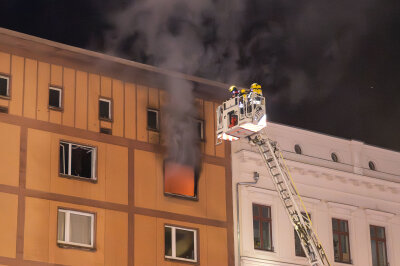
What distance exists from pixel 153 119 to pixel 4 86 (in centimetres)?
594

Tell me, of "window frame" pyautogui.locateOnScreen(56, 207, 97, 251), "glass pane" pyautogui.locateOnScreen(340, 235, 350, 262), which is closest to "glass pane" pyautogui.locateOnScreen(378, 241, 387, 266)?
"glass pane" pyautogui.locateOnScreen(340, 235, 350, 262)

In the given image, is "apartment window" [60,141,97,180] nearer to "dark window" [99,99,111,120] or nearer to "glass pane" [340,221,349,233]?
"dark window" [99,99,111,120]

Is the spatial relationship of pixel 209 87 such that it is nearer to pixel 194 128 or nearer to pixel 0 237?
pixel 194 128

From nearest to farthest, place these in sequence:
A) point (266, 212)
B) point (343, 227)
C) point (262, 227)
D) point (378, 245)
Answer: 1. point (262, 227)
2. point (266, 212)
3. point (343, 227)
4. point (378, 245)

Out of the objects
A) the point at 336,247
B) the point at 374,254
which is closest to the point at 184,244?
the point at 336,247

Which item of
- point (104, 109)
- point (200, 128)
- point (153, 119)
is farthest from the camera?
point (200, 128)

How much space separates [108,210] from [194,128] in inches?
200

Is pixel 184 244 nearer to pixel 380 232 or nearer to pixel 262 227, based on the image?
pixel 262 227

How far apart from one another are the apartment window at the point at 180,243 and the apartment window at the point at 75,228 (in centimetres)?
307

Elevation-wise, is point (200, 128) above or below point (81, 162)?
above

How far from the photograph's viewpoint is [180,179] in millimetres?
35438

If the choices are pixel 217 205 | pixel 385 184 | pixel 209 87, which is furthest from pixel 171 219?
pixel 385 184

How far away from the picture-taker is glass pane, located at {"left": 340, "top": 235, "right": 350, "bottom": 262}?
39.3 meters

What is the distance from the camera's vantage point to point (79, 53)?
3350cm
